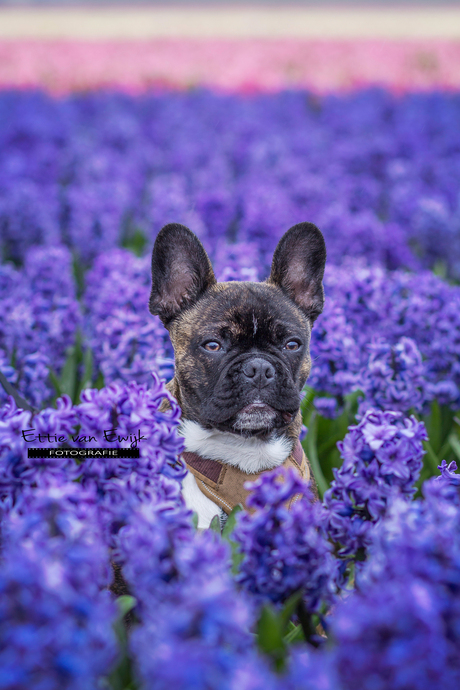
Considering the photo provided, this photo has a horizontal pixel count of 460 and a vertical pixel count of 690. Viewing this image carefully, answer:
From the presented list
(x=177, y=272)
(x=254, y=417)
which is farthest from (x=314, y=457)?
Result: (x=177, y=272)

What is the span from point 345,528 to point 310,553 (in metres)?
0.34

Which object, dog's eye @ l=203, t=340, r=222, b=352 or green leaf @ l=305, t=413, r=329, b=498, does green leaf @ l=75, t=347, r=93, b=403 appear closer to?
dog's eye @ l=203, t=340, r=222, b=352

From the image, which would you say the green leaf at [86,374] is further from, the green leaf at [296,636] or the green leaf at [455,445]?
the green leaf at [296,636]

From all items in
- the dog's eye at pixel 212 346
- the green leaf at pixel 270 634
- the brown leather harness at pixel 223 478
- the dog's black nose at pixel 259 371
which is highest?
the dog's eye at pixel 212 346

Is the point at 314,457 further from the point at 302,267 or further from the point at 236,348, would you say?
the point at 302,267

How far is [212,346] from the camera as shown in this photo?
2.77m

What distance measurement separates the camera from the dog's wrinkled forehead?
108 inches

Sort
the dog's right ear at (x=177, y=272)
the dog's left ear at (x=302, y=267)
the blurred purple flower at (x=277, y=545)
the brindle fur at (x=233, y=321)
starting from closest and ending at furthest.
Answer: the blurred purple flower at (x=277, y=545), the brindle fur at (x=233, y=321), the dog's right ear at (x=177, y=272), the dog's left ear at (x=302, y=267)

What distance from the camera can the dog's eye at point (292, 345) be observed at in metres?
2.81

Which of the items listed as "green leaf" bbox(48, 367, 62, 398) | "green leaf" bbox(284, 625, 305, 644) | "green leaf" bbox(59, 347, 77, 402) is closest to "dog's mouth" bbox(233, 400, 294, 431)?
"green leaf" bbox(284, 625, 305, 644)

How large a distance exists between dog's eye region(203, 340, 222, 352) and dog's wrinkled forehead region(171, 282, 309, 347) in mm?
35

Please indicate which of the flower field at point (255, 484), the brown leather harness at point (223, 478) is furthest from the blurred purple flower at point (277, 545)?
the brown leather harness at point (223, 478)

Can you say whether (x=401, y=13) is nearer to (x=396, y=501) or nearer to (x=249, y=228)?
(x=249, y=228)

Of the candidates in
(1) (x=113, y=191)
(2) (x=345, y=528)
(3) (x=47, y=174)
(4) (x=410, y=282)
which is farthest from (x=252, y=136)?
(2) (x=345, y=528)
